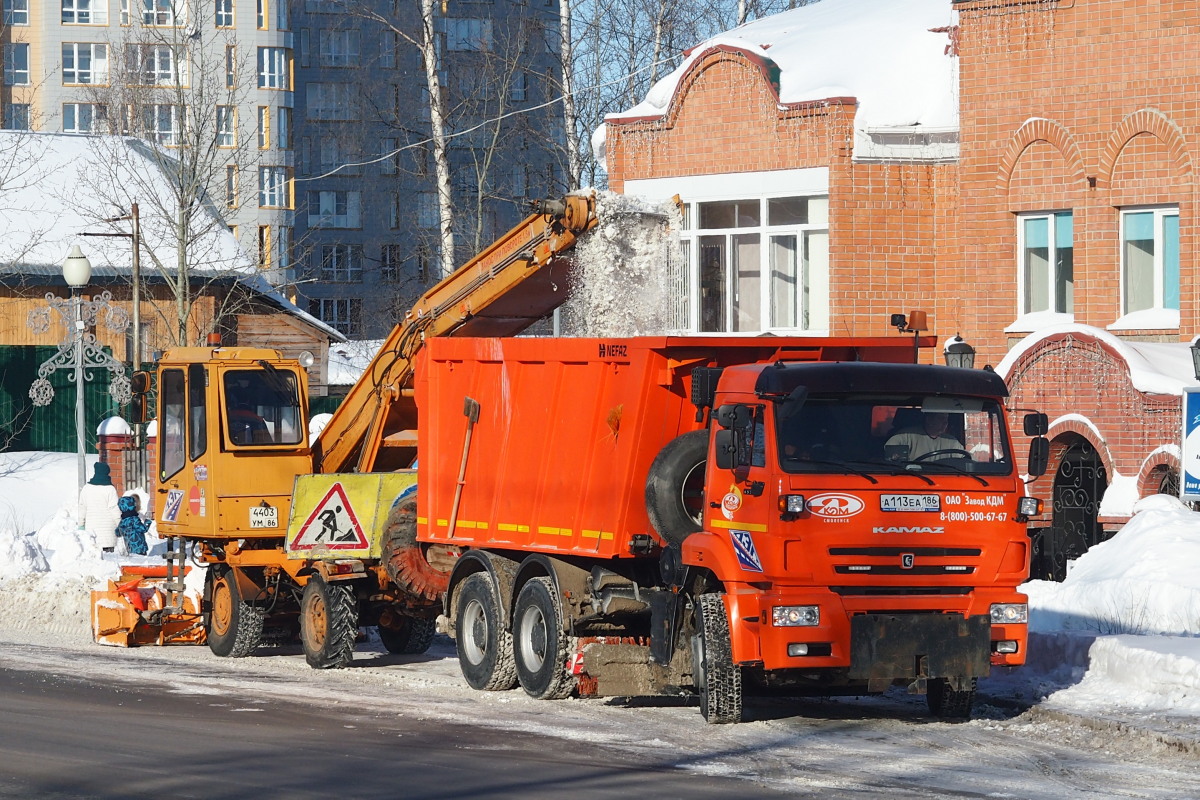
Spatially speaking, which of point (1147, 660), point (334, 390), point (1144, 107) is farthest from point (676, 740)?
point (334, 390)

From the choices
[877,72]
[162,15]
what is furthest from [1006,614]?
[162,15]

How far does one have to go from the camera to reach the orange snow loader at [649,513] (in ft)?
38.1

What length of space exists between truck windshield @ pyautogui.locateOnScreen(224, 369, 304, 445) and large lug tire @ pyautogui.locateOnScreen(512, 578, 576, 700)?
4834 millimetres

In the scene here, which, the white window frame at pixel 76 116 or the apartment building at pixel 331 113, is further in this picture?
the white window frame at pixel 76 116

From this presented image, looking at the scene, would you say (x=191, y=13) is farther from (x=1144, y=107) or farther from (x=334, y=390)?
(x=1144, y=107)

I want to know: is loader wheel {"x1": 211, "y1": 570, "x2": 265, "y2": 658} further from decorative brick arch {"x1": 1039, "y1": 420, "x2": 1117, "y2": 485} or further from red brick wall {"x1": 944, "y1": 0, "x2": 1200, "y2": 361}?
red brick wall {"x1": 944, "y1": 0, "x2": 1200, "y2": 361}

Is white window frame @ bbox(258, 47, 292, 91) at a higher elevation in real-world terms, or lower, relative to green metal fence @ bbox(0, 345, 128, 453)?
higher

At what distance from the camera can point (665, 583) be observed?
12.7 metres

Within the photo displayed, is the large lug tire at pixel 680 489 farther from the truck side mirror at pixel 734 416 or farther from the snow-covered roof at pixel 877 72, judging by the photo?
the snow-covered roof at pixel 877 72

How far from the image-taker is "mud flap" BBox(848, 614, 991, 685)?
37.9 ft

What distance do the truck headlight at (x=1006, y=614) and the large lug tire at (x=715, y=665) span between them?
68.1 inches

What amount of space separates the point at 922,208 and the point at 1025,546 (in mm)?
14662

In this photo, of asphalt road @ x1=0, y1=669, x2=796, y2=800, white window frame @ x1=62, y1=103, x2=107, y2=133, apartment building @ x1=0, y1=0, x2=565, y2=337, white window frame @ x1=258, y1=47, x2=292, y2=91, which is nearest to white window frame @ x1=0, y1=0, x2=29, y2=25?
apartment building @ x1=0, y1=0, x2=565, y2=337

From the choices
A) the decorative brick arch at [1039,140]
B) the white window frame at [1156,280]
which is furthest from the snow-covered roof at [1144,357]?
the decorative brick arch at [1039,140]
